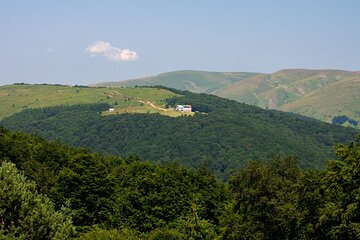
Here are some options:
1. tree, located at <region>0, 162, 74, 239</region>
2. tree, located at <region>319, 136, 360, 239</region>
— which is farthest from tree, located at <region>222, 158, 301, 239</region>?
tree, located at <region>0, 162, 74, 239</region>

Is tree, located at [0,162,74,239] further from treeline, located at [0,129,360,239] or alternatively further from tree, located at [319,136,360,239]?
tree, located at [319,136,360,239]

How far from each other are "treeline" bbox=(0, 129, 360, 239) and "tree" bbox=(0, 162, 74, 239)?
0.20 feet

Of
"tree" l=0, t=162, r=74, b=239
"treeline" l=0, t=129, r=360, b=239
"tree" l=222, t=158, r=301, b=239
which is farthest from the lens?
"tree" l=222, t=158, r=301, b=239

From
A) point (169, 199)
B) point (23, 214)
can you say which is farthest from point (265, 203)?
point (169, 199)

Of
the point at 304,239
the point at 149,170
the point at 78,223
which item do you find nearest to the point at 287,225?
the point at 304,239

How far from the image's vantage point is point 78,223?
68.9 meters

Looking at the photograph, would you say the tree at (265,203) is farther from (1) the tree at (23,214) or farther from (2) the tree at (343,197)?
(1) the tree at (23,214)

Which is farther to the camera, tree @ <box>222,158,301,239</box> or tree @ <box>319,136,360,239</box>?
tree @ <box>222,158,301,239</box>

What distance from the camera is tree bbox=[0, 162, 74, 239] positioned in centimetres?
2847

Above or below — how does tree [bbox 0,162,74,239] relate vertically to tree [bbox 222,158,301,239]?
above

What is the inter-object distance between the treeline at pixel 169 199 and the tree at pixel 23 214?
0.20 feet

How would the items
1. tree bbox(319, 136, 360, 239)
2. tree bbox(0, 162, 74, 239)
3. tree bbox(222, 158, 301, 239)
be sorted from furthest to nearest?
tree bbox(222, 158, 301, 239), tree bbox(319, 136, 360, 239), tree bbox(0, 162, 74, 239)

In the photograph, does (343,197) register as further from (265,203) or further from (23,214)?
(23,214)

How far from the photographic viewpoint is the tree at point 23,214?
93.4ft
